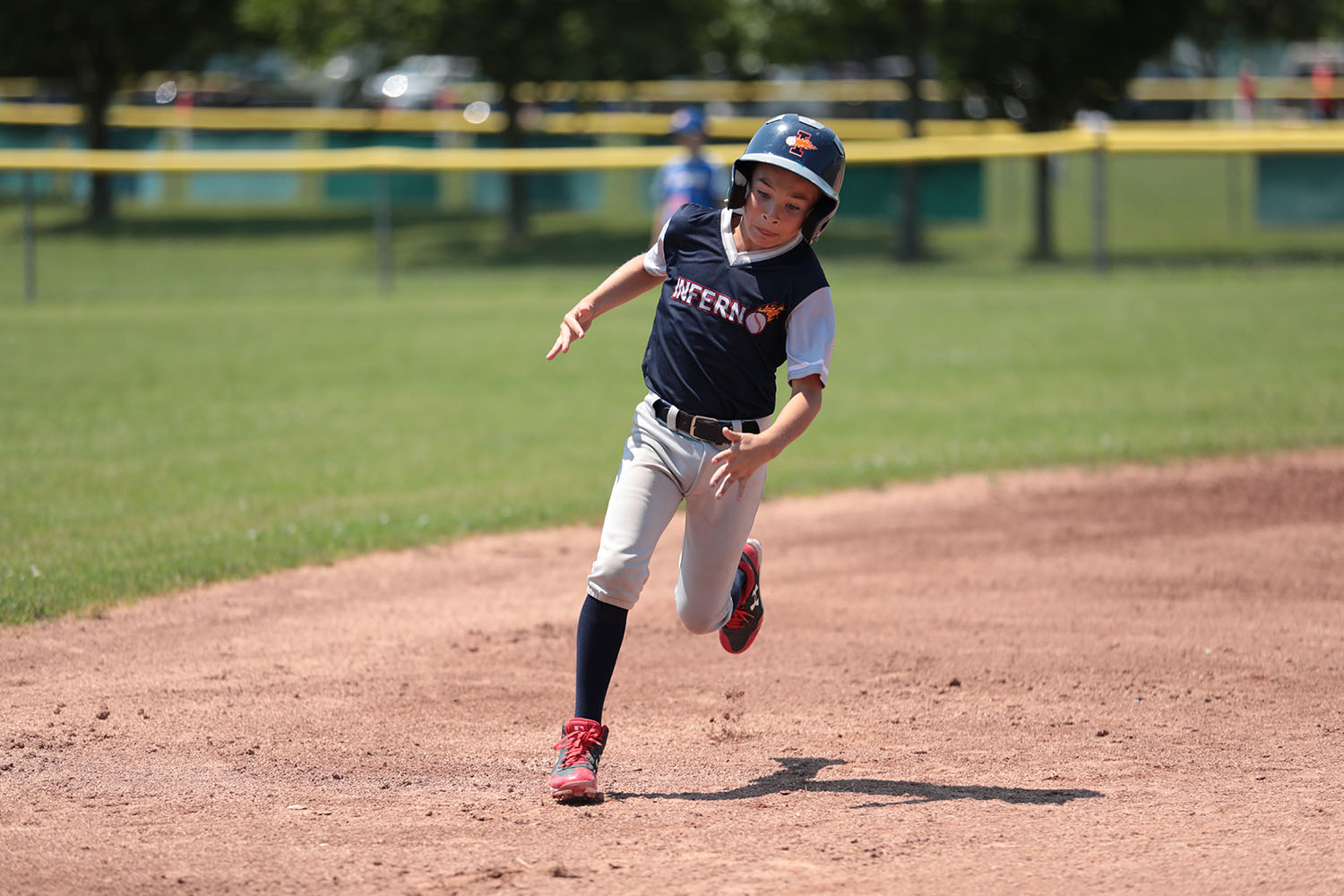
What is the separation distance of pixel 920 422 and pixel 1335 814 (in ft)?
22.7

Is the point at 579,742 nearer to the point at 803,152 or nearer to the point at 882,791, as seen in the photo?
the point at 882,791

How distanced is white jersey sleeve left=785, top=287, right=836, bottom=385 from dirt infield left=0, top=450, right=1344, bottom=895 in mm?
1293

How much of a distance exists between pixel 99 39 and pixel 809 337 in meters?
25.1

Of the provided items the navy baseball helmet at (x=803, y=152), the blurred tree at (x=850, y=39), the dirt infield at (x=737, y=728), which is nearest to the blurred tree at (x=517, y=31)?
the blurred tree at (x=850, y=39)

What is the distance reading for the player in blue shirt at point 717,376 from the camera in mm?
4195

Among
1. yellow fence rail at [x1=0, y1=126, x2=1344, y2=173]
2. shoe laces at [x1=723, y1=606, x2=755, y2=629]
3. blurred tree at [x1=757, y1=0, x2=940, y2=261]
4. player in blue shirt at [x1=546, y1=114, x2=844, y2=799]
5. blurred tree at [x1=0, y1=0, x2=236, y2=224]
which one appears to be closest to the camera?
player in blue shirt at [x1=546, y1=114, x2=844, y2=799]

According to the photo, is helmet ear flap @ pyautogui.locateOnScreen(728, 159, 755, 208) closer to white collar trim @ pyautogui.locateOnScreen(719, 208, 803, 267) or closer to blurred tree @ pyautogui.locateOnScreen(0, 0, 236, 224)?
white collar trim @ pyautogui.locateOnScreen(719, 208, 803, 267)

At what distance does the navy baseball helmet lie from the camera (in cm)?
414

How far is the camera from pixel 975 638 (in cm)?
599

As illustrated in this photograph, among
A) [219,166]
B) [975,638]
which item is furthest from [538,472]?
[219,166]

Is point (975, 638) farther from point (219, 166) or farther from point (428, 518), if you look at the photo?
point (219, 166)

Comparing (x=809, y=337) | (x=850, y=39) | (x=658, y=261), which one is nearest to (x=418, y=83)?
(x=850, y=39)

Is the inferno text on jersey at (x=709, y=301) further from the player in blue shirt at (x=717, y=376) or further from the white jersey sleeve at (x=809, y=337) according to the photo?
the white jersey sleeve at (x=809, y=337)

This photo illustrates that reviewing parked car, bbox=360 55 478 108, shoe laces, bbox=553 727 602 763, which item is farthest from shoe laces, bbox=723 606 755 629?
parked car, bbox=360 55 478 108
